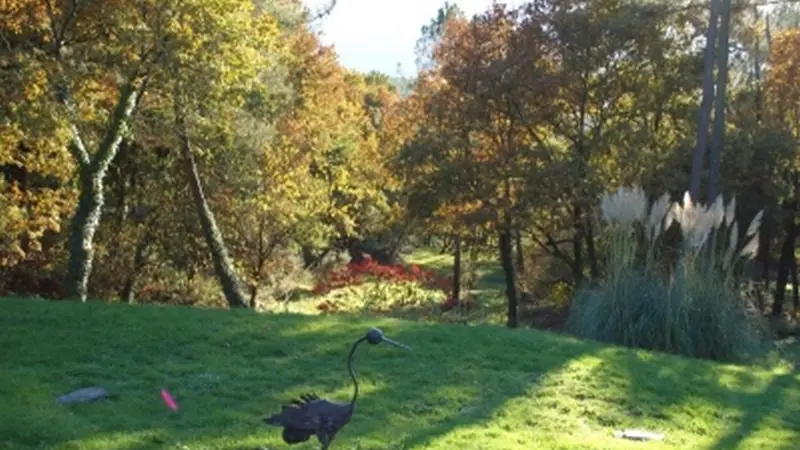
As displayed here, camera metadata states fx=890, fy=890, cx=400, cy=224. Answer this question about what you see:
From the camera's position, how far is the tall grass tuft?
870cm

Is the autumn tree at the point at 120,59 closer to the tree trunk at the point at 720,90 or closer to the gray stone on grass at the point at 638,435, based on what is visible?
the gray stone on grass at the point at 638,435

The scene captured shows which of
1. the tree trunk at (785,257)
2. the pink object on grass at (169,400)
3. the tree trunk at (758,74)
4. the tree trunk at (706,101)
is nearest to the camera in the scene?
the pink object on grass at (169,400)

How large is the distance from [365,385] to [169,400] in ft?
4.43

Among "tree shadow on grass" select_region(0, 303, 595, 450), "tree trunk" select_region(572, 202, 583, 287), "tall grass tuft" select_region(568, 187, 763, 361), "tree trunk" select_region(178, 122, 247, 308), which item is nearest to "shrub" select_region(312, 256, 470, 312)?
"tree trunk" select_region(572, 202, 583, 287)

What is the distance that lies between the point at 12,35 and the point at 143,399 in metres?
8.83

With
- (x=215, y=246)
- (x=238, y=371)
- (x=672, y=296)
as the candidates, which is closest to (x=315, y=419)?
(x=238, y=371)

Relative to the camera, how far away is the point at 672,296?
8688mm

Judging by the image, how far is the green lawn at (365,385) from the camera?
16.9 feet

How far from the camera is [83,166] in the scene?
12180mm

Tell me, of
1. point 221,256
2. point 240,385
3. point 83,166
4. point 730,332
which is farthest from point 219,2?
point 730,332

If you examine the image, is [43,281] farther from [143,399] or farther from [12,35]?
[143,399]

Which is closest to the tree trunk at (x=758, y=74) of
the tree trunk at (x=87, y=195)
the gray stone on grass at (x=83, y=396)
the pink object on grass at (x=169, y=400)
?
the tree trunk at (x=87, y=195)

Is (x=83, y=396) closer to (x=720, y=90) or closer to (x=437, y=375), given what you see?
(x=437, y=375)

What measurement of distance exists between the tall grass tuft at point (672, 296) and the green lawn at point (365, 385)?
24.8 inches
